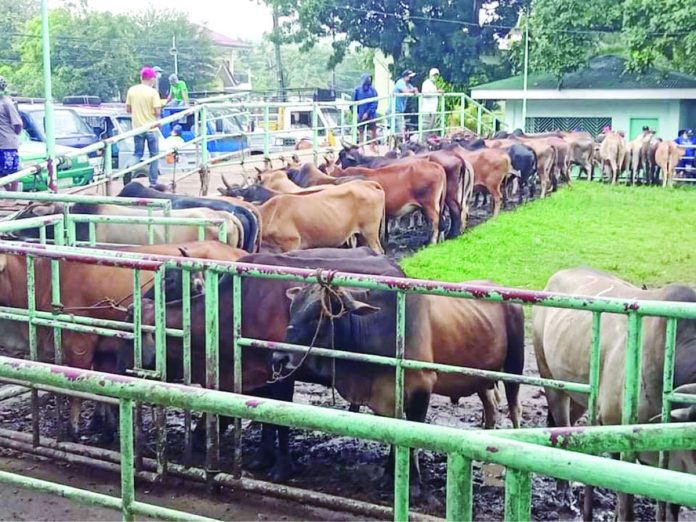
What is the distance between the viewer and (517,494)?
2439mm

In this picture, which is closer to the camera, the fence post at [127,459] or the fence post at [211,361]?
the fence post at [127,459]

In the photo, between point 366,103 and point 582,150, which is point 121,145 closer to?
point 366,103

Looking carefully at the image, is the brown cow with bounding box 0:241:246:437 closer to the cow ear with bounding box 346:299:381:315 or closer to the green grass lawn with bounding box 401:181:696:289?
the cow ear with bounding box 346:299:381:315

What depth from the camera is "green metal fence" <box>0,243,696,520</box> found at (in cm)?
234

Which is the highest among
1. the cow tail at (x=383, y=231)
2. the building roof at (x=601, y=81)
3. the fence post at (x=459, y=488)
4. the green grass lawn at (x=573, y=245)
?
the building roof at (x=601, y=81)

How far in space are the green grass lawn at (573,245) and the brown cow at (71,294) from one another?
258 inches

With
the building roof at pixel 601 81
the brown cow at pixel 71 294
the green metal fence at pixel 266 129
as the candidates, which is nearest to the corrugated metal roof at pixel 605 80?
the building roof at pixel 601 81

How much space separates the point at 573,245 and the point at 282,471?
36.2 feet

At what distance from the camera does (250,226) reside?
1109cm

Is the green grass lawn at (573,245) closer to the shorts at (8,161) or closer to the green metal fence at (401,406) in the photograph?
the shorts at (8,161)

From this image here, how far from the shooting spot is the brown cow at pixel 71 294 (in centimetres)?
720

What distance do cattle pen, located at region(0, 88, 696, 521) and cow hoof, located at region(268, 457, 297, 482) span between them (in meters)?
0.15

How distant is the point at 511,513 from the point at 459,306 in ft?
15.0

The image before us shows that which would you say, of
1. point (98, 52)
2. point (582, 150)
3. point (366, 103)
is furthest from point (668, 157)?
point (98, 52)
